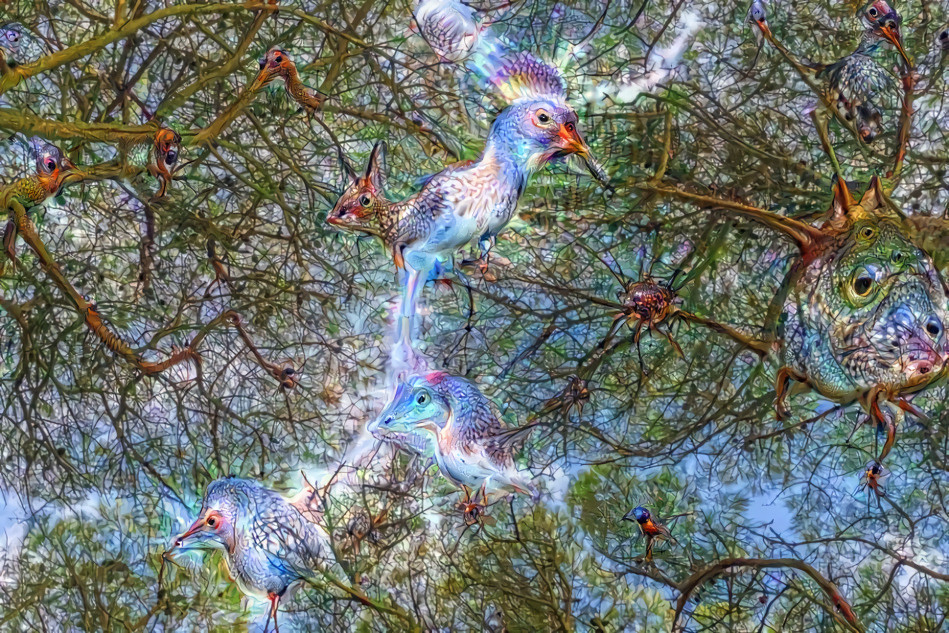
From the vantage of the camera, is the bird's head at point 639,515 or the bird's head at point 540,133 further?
the bird's head at point 639,515

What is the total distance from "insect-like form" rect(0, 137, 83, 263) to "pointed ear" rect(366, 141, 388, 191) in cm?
102

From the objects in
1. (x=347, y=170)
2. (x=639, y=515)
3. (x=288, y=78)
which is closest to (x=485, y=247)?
(x=347, y=170)

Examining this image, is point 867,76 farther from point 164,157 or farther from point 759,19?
point 164,157

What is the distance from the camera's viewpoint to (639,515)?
9.73 feet

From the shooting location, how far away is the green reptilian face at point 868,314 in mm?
2760

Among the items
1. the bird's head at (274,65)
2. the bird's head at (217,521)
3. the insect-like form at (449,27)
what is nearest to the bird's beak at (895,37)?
the insect-like form at (449,27)

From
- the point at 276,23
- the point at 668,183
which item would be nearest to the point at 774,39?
the point at 668,183

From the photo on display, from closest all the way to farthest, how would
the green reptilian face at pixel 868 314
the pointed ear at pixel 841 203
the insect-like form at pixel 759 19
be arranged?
1. the green reptilian face at pixel 868 314
2. the pointed ear at pixel 841 203
3. the insect-like form at pixel 759 19

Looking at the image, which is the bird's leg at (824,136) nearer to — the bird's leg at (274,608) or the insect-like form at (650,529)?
the insect-like form at (650,529)

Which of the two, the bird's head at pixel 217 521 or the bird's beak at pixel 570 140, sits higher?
the bird's beak at pixel 570 140

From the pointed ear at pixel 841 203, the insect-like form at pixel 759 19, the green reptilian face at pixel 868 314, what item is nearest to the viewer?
the green reptilian face at pixel 868 314

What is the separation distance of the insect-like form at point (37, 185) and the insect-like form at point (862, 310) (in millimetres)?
2224

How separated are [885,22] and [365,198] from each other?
5.78ft

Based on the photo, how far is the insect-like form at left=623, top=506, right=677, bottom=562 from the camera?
116 inches
